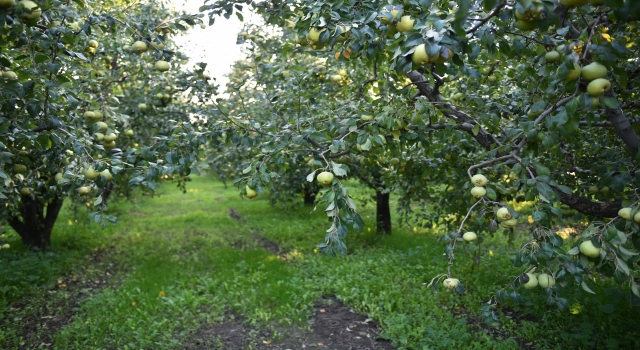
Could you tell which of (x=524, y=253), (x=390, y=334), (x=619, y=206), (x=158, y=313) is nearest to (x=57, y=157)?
(x=158, y=313)

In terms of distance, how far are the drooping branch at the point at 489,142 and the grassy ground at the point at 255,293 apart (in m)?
1.51

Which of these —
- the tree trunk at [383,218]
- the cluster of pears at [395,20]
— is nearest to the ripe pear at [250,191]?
the cluster of pears at [395,20]

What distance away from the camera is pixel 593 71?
1.43 m

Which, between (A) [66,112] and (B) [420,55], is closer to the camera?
(B) [420,55]

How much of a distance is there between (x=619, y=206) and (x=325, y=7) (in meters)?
1.95

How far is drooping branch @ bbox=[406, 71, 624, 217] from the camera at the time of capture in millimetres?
2410

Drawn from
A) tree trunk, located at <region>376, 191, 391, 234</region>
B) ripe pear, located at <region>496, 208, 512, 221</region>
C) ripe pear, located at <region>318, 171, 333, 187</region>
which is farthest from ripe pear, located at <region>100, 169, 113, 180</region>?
tree trunk, located at <region>376, 191, 391, 234</region>

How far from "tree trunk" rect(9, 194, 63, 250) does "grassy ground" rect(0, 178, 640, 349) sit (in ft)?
0.95

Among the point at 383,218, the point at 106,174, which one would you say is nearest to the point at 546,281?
the point at 106,174

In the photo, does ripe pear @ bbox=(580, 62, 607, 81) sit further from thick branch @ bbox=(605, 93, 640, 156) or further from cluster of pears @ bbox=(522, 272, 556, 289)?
cluster of pears @ bbox=(522, 272, 556, 289)

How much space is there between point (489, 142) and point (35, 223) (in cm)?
651

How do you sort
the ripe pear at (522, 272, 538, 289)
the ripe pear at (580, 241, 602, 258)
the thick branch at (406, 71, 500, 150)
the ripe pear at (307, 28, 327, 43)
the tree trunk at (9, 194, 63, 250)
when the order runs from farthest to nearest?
1. the tree trunk at (9, 194, 63, 250)
2. the thick branch at (406, 71, 500, 150)
3. the ripe pear at (307, 28, 327, 43)
4. the ripe pear at (522, 272, 538, 289)
5. the ripe pear at (580, 241, 602, 258)

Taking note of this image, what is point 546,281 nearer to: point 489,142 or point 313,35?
point 489,142

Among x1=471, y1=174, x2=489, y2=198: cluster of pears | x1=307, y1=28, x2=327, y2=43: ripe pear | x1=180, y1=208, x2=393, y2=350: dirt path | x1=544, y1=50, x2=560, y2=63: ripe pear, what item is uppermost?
x1=307, y1=28, x2=327, y2=43: ripe pear
